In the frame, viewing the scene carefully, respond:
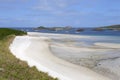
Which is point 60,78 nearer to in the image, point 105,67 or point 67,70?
point 67,70

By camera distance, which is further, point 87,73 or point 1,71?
point 87,73

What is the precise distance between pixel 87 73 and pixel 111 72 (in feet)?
5.70

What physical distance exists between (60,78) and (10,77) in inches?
110

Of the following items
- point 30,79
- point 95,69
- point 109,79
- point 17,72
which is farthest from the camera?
point 95,69

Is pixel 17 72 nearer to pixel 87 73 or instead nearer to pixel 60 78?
pixel 60 78

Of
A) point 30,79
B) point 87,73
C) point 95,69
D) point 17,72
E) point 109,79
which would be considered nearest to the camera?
point 30,79

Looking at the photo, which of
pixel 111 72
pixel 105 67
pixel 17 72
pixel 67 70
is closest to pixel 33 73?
pixel 17 72

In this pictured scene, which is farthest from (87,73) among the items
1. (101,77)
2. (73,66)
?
(73,66)

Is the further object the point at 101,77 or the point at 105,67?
the point at 105,67

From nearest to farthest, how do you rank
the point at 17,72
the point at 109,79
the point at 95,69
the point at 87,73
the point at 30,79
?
1. the point at 30,79
2. the point at 17,72
3. the point at 109,79
4. the point at 87,73
5. the point at 95,69

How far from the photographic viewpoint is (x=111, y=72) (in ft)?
61.1

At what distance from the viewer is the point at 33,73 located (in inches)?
593

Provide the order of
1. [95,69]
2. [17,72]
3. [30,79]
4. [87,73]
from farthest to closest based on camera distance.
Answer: [95,69] → [87,73] → [17,72] → [30,79]

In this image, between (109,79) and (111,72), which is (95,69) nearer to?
(111,72)
